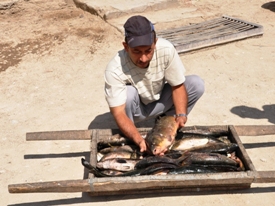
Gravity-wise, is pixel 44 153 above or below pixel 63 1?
below

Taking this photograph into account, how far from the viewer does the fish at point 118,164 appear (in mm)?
3670

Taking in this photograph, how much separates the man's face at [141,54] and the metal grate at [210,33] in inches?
125

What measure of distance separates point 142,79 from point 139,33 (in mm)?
661

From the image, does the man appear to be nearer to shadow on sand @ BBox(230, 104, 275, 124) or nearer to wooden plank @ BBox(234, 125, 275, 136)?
wooden plank @ BBox(234, 125, 275, 136)

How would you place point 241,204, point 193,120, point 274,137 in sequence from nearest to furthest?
point 241,204 → point 274,137 → point 193,120

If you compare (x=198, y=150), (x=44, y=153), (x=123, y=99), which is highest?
(x=123, y=99)

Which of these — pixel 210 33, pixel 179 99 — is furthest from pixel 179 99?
pixel 210 33

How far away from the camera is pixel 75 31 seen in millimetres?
7922

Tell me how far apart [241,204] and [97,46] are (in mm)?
4521

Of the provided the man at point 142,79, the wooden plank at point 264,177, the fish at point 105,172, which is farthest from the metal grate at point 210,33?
the wooden plank at point 264,177

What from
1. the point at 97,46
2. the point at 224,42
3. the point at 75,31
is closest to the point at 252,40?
the point at 224,42

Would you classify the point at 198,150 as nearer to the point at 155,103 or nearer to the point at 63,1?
the point at 155,103

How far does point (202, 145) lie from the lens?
3.91 metres

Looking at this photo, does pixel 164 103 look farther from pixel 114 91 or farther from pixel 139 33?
pixel 139 33
